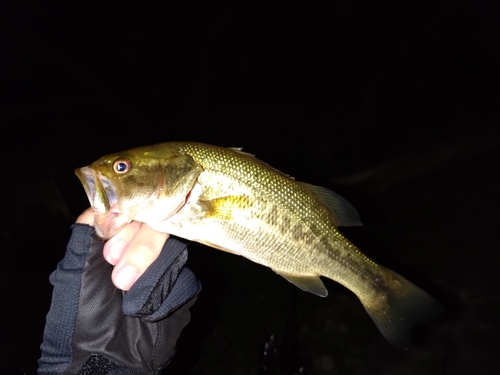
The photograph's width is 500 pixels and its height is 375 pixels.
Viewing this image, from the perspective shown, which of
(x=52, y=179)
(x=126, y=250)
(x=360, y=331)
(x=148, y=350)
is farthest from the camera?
(x=52, y=179)

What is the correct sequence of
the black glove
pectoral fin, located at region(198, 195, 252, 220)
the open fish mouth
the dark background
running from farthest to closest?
the dark background, the black glove, pectoral fin, located at region(198, 195, 252, 220), the open fish mouth

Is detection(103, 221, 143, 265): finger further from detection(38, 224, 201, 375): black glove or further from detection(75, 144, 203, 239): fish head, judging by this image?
detection(38, 224, 201, 375): black glove

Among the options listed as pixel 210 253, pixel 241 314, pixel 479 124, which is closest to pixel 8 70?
pixel 210 253

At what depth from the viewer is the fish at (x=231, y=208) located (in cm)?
134

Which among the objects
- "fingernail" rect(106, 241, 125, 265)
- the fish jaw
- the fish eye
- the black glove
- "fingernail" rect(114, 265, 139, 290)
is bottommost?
the black glove

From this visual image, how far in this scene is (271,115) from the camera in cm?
610

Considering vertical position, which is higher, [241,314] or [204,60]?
[204,60]

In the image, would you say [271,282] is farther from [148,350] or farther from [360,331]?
[148,350]

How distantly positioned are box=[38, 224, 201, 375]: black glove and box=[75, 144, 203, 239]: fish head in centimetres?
29

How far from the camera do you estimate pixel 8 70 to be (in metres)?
5.62

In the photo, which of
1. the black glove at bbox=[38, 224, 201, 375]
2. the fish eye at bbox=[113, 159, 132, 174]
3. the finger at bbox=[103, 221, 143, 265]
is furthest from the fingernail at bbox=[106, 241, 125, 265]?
the fish eye at bbox=[113, 159, 132, 174]

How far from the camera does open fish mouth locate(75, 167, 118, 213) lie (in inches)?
50.7

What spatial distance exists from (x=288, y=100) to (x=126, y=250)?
525 centimetres

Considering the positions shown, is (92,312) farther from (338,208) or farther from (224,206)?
(338,208)
